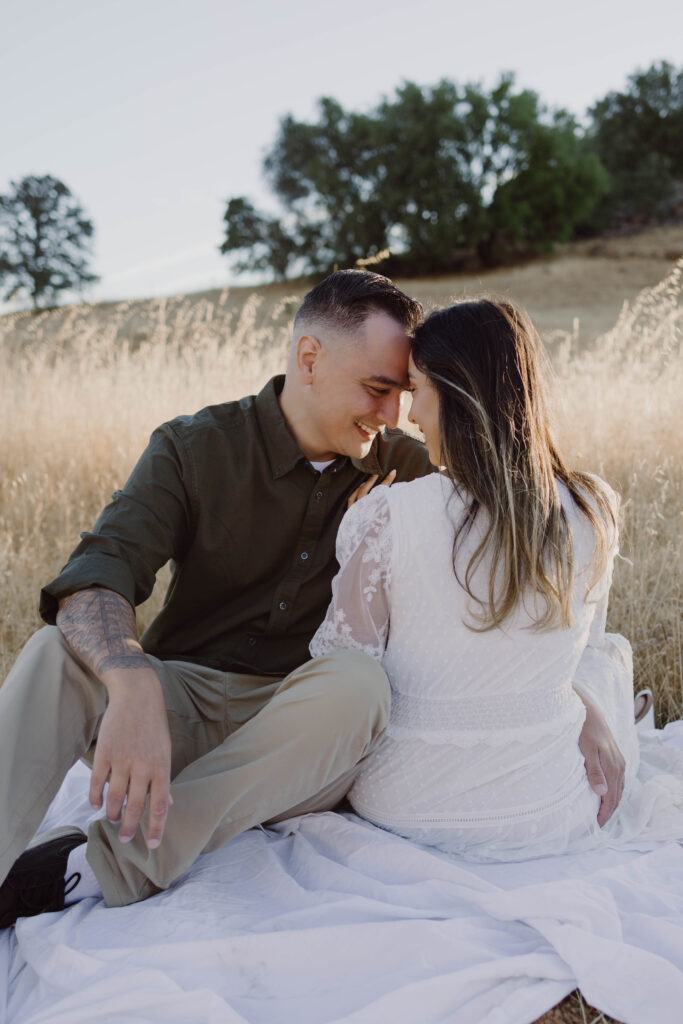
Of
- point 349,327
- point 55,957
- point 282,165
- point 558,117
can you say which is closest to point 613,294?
point 558,117

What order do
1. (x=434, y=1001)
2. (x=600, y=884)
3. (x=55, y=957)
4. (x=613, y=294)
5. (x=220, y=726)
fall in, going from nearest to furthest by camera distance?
(x=434, y=1001) < (x=55, y=957) < (x=600, y=884) < (x=220, y=726) < (x=613, y=294)

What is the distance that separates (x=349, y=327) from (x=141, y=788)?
4.89 feet

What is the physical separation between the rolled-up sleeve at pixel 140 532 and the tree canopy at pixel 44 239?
29515 millimetres

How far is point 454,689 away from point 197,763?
0.62 metres

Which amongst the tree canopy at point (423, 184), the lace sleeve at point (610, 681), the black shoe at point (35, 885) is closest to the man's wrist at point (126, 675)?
the black shoe at point (35, 885)

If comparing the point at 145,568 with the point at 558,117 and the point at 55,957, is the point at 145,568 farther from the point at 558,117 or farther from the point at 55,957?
the point at 558,117

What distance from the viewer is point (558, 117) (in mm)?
30859

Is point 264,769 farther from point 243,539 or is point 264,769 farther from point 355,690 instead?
point 243,539

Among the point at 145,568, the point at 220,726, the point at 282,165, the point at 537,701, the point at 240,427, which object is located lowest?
the point at 220,726

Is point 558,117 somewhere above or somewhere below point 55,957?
above

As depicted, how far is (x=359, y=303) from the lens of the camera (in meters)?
2.60

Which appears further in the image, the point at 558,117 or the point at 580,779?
the point at 558,117

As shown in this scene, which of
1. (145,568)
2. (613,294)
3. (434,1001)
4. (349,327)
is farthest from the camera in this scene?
(613,294)

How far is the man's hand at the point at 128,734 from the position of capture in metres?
1.75
